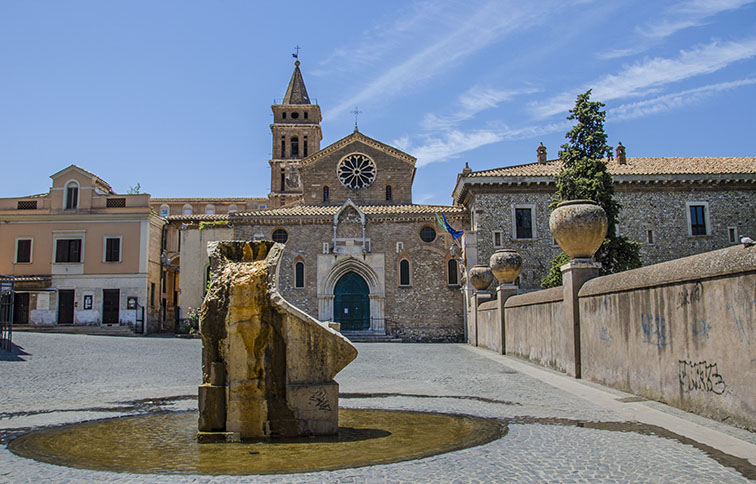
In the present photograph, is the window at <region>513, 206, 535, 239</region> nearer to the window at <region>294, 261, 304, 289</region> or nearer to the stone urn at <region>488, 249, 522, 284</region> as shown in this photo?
the window at <region>294, 261, 304, 289</region>

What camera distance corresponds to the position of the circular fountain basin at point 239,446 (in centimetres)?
460

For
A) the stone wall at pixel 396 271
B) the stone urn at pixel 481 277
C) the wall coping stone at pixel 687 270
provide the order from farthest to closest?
the stone wall at pixel 396 271
the stone urn at pixel 481 277
the wall coping stone at pixel 687 270

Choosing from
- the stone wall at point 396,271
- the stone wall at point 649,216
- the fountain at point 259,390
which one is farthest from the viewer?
the stone wall at point 396,271

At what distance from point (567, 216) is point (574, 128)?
17804 mm

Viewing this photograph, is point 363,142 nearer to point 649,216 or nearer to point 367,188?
point 367,188

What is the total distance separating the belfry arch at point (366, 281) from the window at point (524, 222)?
744 cm

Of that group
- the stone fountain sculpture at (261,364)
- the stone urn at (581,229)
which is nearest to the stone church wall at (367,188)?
the stone urn at (581,229)

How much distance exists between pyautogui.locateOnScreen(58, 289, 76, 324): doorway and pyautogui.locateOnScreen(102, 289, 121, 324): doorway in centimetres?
170

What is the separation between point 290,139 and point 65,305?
2801cm

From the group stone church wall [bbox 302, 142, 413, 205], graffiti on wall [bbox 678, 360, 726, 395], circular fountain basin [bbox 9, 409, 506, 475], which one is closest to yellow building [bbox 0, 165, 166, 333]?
stone church wall [bbox 302, 142, 413, 205]

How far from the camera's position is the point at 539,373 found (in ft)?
40.6

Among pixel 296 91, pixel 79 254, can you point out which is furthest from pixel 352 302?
pixel 296 91

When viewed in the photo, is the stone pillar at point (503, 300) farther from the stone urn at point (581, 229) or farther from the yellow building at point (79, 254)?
the yellow building at point (79, 254)

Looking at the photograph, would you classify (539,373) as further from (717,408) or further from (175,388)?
(175,388)
